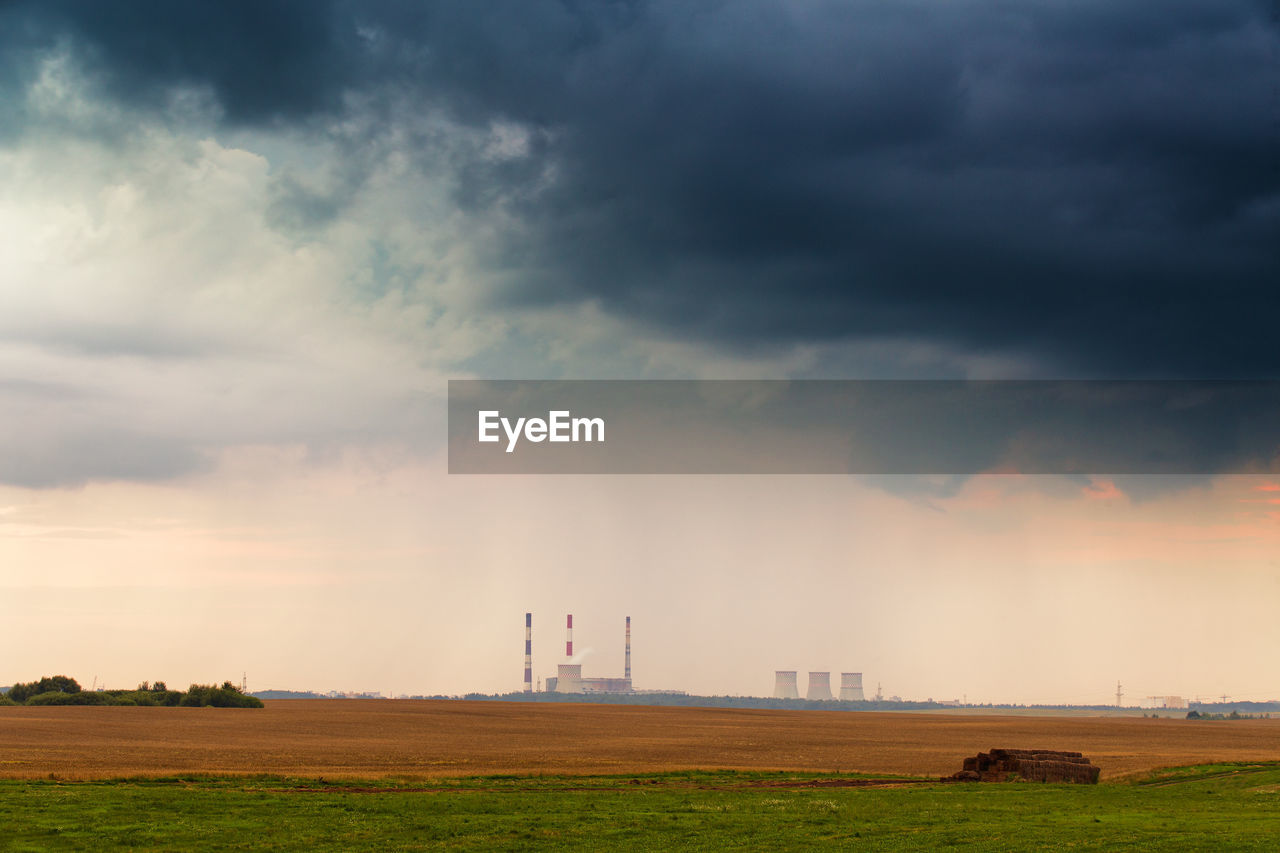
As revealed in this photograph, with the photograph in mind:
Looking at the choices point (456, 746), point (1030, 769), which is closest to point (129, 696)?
point (456, 746)

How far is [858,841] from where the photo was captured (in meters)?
37.4

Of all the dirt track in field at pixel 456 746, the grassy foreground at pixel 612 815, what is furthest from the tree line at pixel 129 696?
the grassy foreground at pixel 612 815

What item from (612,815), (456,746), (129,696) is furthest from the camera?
(129,696)

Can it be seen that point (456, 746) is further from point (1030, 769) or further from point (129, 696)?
point (129, 696)

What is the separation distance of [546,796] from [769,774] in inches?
814

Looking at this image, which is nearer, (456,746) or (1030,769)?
(1030,769)

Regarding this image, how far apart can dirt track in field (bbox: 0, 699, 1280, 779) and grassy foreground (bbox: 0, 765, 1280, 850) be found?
11044 millimetres

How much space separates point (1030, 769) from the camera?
2466 inches

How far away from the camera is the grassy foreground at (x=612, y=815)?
37000 millimetres

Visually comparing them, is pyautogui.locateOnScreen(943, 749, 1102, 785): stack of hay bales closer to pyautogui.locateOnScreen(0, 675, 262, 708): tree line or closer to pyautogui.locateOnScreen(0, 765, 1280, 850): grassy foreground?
pyautogui.locateOnScreen(0, 765, 1280, 850): grassy foreground

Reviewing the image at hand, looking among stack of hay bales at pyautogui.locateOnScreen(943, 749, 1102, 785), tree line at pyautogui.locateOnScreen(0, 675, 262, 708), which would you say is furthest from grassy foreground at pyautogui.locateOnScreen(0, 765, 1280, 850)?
tree line at pyautogui.locateOnScreen(0, 675, 262, 708)

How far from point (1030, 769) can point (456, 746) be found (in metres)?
55.3

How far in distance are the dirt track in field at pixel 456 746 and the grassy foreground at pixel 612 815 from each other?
Answer: 36.2 ft

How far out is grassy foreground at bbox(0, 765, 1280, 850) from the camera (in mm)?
37000
